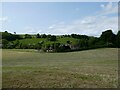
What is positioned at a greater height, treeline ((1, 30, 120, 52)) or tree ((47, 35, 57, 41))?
tree ((47, 35, 57, 41))

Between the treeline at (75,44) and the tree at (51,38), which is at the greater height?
the tree at (51,38)

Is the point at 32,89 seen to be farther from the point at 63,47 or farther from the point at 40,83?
the point at 63,47

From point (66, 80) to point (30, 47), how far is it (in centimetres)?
6401

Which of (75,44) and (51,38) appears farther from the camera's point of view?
(51,38)

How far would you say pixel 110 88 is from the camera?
517 inches

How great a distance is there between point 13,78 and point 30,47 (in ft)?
207

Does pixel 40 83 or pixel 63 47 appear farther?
pixel 63 47

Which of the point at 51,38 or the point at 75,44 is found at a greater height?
the point at 51,38

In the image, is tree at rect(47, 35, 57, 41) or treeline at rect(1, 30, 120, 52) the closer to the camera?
treeline at rect(1, 30, 120, 52)

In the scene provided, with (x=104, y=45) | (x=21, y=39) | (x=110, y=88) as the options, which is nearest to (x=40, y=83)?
(x=110, y=88)

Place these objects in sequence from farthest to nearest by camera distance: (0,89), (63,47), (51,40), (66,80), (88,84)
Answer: (51,40)
(63,47)
(66,80)
(88,84)
(0,89)

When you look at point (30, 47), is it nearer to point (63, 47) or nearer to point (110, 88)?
point (63, 47)

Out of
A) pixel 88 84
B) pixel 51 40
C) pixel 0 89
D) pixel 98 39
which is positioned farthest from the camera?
pixel 51 40

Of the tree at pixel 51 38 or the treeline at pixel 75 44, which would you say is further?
the tree at pixel 51 38
